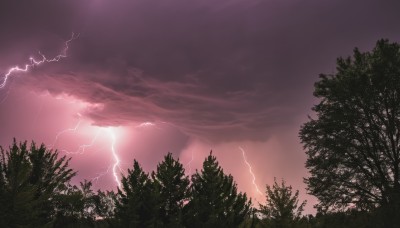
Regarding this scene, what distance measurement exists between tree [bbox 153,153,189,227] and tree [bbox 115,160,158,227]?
3.67 feet

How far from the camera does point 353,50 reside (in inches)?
1198

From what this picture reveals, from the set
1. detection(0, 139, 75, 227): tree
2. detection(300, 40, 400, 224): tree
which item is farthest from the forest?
detection(0, 139, 75, 227): tree

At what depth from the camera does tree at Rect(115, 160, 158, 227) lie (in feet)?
86.1

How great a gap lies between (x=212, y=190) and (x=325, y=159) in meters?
9.16

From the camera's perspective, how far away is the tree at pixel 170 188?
30.4 metres

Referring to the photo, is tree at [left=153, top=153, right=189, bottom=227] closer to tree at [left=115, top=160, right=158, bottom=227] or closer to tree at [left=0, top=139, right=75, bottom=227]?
tree at [left=115, top=160, right=158, bottom=227]

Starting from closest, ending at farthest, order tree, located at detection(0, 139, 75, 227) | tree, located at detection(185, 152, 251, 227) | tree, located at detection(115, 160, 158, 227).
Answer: tree, located at detection(0, 139, 75, 227), tree, located at detection(115, 160, 158, 227), tree, located at detection(185, 152, 251, 227)

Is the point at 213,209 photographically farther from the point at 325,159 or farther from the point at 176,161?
the point at 325,159

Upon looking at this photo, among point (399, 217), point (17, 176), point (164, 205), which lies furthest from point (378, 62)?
point (17, 176)

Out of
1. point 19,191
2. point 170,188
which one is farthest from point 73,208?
point 19,191

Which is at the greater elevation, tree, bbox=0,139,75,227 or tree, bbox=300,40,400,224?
tree, bbox=300,40,400,224

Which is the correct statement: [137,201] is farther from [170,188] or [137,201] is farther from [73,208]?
[73,208]

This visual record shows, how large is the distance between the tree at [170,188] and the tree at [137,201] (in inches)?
44.1

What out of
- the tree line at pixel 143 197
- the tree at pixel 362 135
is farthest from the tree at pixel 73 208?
the tree at pixel 362 135
